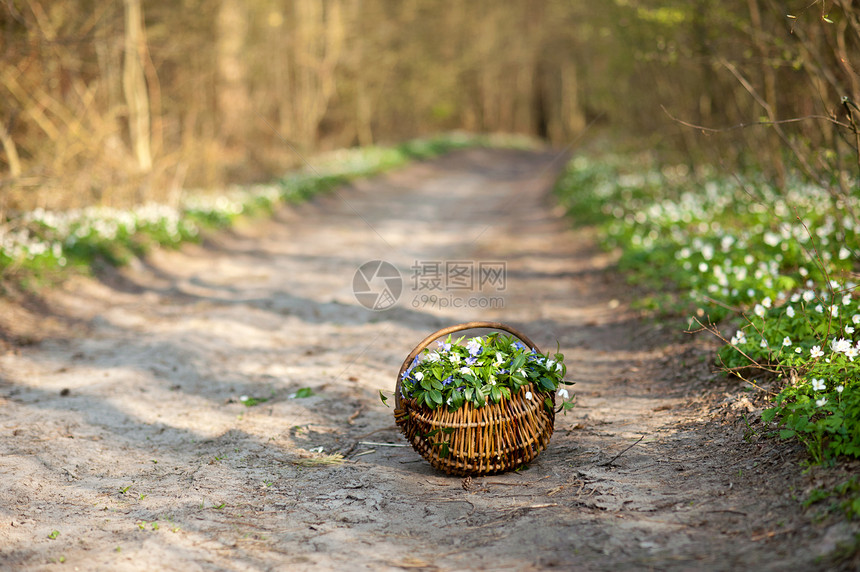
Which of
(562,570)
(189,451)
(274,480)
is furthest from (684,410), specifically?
(189,451)

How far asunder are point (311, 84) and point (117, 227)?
44.3 feet

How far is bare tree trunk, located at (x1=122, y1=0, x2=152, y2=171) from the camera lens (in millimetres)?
11672

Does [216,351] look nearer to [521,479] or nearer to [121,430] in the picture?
[121,430]

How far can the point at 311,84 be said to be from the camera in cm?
2175

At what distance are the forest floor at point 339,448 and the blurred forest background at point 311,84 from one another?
1864 mm

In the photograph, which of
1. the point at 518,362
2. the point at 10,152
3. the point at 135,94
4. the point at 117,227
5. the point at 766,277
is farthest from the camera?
the point at 135,94

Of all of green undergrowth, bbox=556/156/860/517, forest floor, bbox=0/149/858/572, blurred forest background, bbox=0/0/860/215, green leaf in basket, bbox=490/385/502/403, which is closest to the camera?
forest floor, bbox=0/149/858/572

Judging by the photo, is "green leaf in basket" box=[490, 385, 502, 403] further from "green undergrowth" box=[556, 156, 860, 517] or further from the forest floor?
"green undergrowth" box=[556, 156, 860, 517]

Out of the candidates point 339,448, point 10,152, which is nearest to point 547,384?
point 339,448

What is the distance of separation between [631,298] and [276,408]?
13.0 feet

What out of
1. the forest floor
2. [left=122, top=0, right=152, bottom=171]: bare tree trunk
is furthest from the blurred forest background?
the forest floor

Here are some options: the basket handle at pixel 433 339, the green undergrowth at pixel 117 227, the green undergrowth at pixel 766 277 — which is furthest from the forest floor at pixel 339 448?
the basket handle at pixel 433 339

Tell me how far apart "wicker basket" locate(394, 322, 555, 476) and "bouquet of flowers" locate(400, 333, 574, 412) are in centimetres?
4

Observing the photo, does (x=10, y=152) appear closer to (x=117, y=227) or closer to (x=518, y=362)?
(x=117, y=227)
